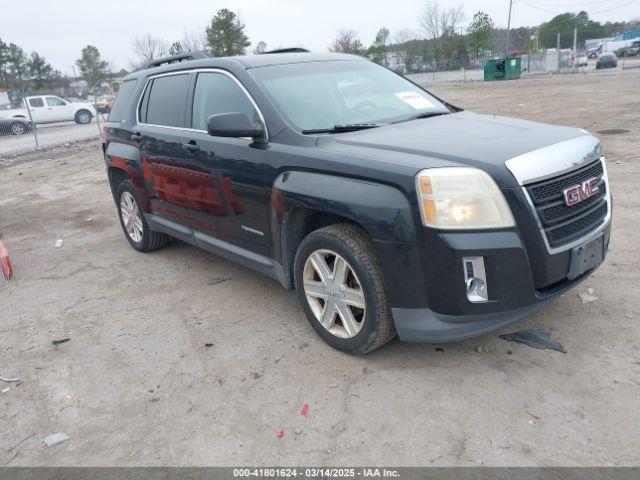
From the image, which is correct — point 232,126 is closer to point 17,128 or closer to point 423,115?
point 423,115

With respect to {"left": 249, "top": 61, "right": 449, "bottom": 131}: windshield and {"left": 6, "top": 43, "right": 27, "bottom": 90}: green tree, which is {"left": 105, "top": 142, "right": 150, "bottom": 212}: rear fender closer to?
{"left": 249, "top": 61, "right": 449, "bottom": 131}: windshield

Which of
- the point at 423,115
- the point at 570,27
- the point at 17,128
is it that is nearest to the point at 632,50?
the point at 570,27

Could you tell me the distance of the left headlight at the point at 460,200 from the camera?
264 centimetres

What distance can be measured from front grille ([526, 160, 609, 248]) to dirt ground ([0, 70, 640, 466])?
2.45 ft

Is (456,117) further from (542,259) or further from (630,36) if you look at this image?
(630,36)

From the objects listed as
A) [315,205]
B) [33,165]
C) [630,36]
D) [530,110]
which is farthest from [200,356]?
[630,36]

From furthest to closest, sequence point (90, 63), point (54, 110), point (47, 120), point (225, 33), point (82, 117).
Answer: point (90, 63)
point (225, 33)
point (82, 117)
point (54, 110)
point (47, 120)

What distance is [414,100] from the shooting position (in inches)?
162

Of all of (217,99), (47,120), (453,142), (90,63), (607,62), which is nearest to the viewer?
(453,142)

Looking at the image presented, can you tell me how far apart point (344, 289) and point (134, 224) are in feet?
11.0

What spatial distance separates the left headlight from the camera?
2.64m

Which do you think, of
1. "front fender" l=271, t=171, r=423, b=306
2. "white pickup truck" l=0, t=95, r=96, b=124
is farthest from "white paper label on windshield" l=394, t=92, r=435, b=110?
"white pickup truck" l=0, t=95, r=96, b=124

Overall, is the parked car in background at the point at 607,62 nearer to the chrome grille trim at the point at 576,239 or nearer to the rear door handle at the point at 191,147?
the chrome grille trim at the point at 576,239

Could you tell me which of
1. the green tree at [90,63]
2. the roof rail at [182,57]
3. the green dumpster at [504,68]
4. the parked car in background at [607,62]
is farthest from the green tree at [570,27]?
the roof rail at [182,57]
